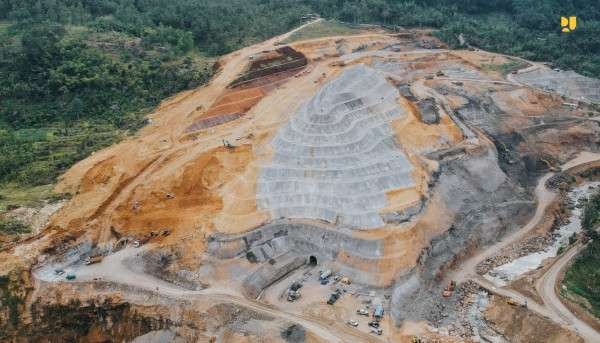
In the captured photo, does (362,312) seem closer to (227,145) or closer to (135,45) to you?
(227,145)

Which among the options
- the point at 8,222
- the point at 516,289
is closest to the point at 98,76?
the point at 8,222

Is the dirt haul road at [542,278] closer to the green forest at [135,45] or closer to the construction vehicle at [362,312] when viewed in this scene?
the construction vehicle at [362,312]

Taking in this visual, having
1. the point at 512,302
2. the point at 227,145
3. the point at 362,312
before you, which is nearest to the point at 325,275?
the point at 362,312

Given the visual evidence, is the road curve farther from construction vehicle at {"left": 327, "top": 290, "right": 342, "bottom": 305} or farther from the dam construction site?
construction vehicle at {"left": 327, "top": 290, "right": 342, "bottom": 305}

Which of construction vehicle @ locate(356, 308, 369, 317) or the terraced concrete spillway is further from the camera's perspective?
the terraced concrete spillway

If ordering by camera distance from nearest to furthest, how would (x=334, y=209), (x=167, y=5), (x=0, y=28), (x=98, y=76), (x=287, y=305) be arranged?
(x=287, y=305)
(x=334, y=209)
(x=98, y=76)
(x=0, y=28)
(x=167, y=5)

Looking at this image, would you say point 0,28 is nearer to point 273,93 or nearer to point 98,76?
point 98,76

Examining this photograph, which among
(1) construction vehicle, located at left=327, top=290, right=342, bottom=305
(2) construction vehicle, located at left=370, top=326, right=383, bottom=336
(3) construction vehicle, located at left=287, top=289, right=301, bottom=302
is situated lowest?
(2) construction vehicle, located at left=370, top=326, right=383, bottom=336

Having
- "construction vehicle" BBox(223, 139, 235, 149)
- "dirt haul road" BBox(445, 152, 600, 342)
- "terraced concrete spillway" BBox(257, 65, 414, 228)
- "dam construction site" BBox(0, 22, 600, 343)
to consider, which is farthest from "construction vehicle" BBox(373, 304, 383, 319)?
"construction vehicle" BBox(223, 139, 235, 149)
